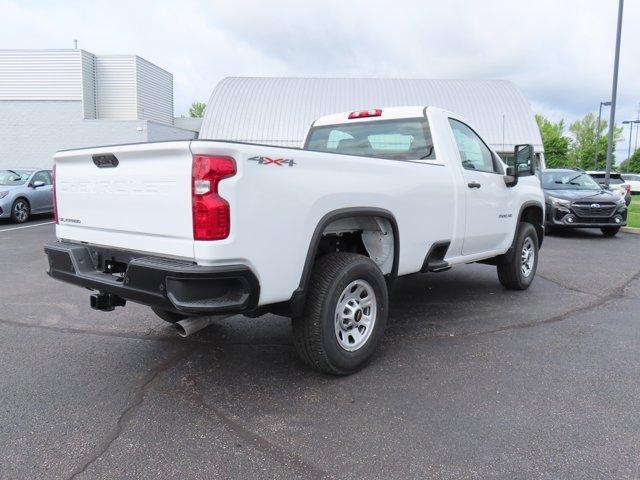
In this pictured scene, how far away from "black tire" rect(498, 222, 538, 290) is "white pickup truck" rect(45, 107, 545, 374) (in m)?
1.24

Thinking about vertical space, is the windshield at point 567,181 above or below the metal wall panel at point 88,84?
below

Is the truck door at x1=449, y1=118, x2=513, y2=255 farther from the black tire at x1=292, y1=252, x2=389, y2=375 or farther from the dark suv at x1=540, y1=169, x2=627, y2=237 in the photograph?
the dark suv at x1=540, y1=169, x2=627, y2=237

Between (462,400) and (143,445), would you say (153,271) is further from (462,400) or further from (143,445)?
(462,400)

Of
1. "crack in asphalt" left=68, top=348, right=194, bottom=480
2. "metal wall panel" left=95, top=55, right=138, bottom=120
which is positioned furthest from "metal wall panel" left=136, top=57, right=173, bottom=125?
"crack in asphalt" left=68, top=348, right=194, bottom=480

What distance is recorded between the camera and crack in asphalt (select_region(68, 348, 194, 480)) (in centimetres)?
268

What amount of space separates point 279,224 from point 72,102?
27.6 metres

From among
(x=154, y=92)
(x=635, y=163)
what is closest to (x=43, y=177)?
(x=154, y=92)

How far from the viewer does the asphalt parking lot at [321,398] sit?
2.70m

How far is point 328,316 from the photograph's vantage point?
3.47m

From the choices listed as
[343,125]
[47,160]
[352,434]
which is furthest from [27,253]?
[47,160]

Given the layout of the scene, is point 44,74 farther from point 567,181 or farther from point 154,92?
point 567,181

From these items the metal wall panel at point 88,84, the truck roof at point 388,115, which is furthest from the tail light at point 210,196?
the metal wall panel at point 88,84

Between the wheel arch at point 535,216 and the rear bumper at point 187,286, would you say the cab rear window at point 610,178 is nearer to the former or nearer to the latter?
the wheel arch at point 535,216

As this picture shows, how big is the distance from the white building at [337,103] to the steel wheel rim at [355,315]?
24481 mm
